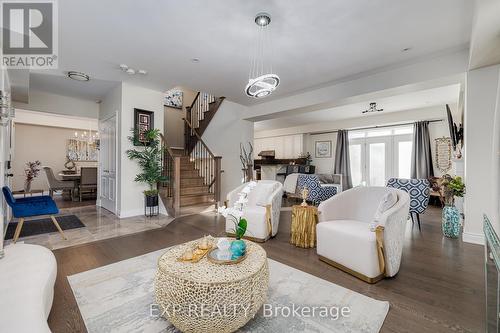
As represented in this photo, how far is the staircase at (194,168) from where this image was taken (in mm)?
4820

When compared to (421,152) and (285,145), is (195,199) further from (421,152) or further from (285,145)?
(421,152)

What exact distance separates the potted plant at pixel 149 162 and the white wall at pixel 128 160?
4.8 inches

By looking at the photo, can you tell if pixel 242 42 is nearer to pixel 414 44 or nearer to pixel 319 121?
pixel 414 44

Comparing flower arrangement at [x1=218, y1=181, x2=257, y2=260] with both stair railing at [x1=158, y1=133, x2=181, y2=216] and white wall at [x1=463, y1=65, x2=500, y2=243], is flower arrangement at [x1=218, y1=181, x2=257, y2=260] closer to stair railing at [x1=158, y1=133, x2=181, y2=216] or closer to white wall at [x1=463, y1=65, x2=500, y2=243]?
stair railing at [x1=158, y1=133, x2=181, y2=216]

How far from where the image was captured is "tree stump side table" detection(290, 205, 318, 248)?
3.03 meters

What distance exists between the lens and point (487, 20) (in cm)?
214

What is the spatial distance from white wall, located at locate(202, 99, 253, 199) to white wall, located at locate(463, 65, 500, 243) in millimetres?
4737

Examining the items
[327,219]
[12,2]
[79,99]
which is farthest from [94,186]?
[327,219]

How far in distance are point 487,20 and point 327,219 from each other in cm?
257

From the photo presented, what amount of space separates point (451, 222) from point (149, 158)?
571cm

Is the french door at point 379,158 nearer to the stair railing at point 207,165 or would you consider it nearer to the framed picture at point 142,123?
the stair railing at point 207,165

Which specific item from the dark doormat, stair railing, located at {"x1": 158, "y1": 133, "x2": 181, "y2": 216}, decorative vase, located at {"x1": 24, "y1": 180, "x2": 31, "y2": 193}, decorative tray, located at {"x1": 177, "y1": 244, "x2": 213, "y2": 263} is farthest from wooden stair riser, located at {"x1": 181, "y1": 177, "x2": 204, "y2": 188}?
decorative vase, located at {"x1": 24, "y1": 180, "x2": 31, "y2": 193}

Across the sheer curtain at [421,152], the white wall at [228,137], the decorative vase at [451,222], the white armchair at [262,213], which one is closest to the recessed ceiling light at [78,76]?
the white wall at [228,137]

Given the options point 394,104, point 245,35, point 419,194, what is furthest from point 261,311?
point 394,104
